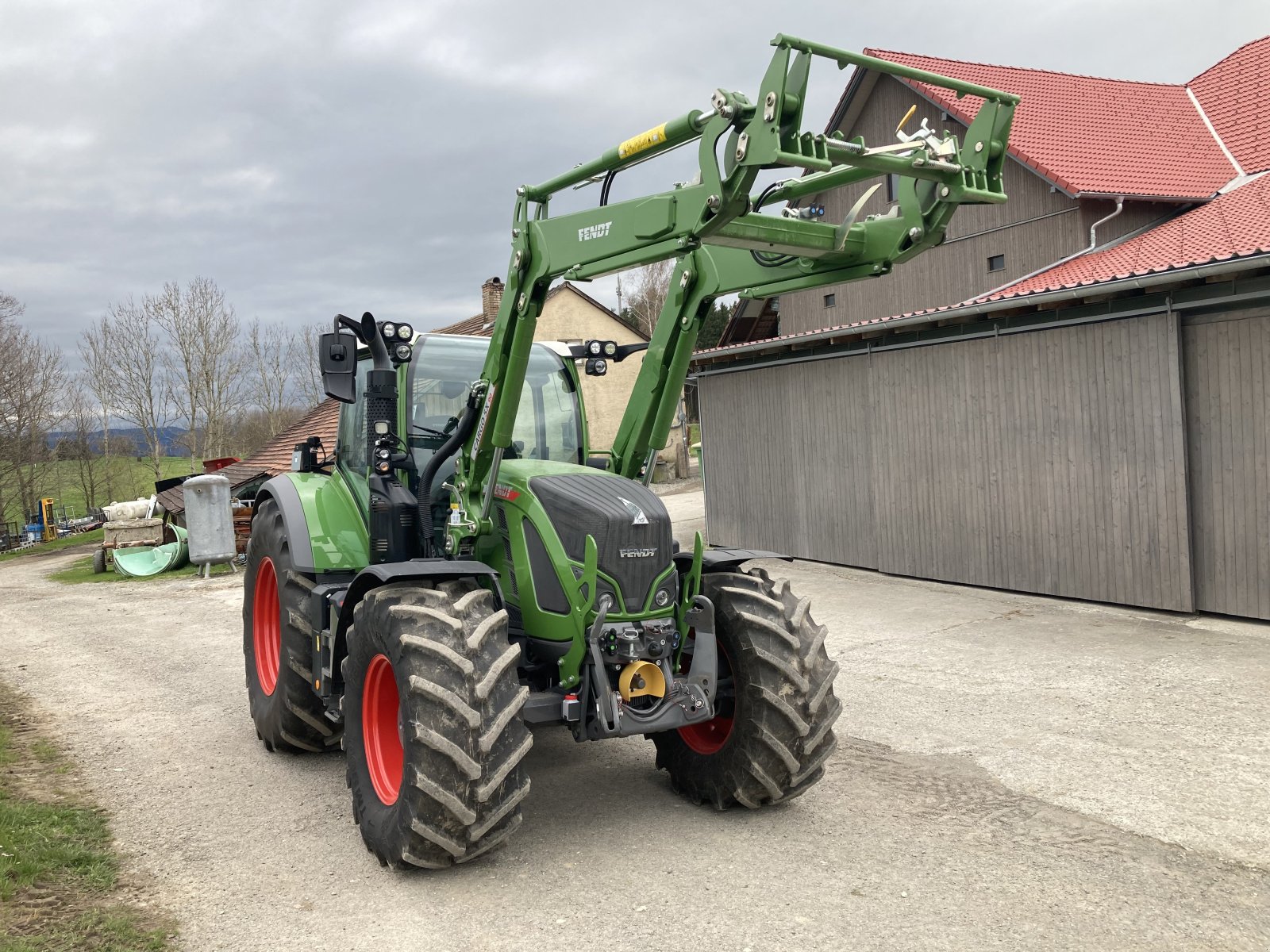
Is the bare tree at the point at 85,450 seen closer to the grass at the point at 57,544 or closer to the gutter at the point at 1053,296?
the grass at the point at 57,544

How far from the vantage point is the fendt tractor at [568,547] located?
3766 millimetres

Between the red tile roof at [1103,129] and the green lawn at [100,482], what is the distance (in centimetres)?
3521

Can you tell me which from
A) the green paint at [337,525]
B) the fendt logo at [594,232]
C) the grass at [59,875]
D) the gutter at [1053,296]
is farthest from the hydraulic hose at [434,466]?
the gutter at [1053,296]

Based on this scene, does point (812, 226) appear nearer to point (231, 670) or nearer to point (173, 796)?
point (173, 796)

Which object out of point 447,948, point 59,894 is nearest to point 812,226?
point 447,948

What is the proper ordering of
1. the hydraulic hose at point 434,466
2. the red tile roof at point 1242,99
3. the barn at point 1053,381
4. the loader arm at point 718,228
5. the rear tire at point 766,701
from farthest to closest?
the red tile roof at point 1242,99 → the barn at point 1053,381 → the hydraulic hose at point 434,466 → the rear tire at point 766,701 → the loader arm at point 718,228

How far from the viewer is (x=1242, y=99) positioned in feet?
53.4

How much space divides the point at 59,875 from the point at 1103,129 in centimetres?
1726

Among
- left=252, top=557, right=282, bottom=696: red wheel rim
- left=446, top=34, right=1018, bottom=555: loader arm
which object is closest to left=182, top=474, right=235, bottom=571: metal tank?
left=252, top=557, right=282, bottom=696: red wheel rim

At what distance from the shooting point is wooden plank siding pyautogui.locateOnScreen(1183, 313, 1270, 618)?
858 cm

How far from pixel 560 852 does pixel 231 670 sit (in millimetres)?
5454

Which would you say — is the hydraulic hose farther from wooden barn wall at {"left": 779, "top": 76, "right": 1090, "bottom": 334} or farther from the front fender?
wooden barn wall at {"left": 779, "top": 76, "right": 1090, "bottom": 334}

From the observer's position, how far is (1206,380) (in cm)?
895

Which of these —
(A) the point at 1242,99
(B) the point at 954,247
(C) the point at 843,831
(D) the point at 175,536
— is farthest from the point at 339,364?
(A) the point at 1242,99
